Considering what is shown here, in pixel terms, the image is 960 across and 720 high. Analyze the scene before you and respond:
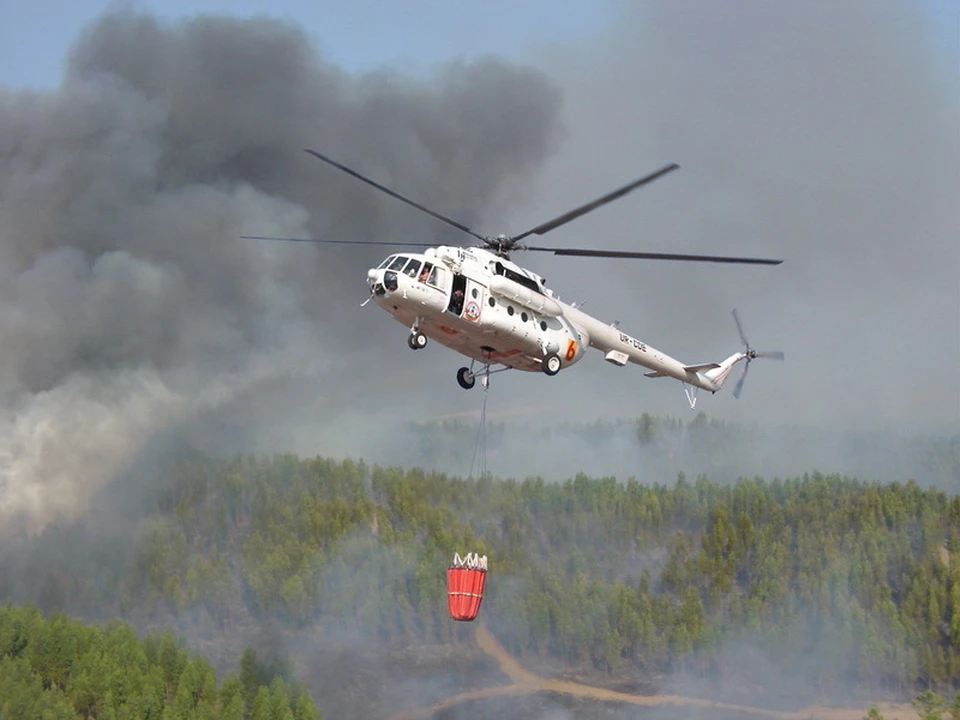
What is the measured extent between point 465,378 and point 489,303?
4.88 m

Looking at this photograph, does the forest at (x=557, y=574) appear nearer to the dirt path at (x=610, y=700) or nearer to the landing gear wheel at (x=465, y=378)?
the dirt path at (x=610, y=700)

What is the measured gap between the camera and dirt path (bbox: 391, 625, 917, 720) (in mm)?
158375

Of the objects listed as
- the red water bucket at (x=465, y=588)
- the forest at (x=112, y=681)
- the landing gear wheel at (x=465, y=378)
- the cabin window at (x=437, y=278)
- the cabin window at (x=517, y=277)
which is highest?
the cabin window at (x=517, y=277)

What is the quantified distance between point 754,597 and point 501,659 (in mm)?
34135

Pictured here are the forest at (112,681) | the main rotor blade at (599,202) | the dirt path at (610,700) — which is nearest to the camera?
the main rotor blade at (599,202)

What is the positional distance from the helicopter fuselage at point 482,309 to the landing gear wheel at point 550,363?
5cm

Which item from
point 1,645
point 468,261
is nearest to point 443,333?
point 468,261

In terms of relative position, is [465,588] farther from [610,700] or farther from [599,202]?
[610,700]

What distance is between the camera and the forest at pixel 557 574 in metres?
166

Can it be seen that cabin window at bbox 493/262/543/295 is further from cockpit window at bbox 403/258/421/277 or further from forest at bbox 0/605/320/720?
forest at bbox 0/605/320/720

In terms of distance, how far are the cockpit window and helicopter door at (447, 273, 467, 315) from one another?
163 centimetres

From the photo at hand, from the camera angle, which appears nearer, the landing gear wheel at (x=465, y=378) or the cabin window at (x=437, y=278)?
the cabin window at (x=437, y=278)

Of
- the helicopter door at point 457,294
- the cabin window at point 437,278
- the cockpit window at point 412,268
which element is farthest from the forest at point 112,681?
the cockpit window at point 412,268

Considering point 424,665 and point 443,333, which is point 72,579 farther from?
point 443,333
